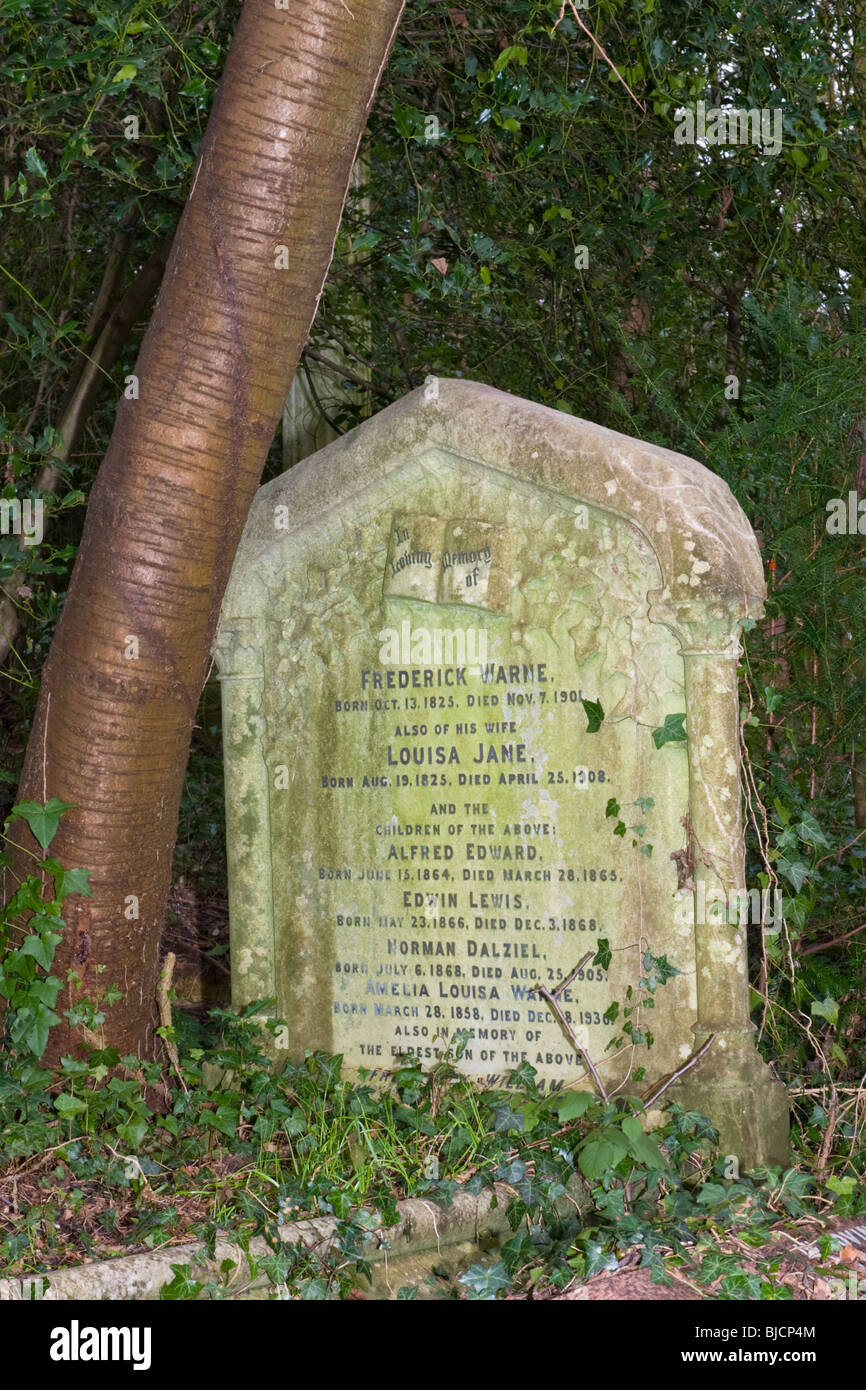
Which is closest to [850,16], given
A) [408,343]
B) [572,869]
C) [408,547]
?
[408,343]

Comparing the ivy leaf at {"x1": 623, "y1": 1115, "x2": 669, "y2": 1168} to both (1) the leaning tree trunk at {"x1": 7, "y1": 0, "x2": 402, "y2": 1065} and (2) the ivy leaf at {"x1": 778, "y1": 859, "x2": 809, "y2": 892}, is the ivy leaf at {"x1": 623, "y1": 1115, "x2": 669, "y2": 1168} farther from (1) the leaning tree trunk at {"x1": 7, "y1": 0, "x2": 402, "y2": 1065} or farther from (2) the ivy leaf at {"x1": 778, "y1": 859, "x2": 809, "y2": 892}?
(1) the leaning tree trunk at {"x1": 7, "y1": 0, "x2": 402, "y2": 1065}

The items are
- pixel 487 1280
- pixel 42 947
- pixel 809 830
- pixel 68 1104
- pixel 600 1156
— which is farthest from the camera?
pixel 809 830

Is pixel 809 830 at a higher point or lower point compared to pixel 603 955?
higher

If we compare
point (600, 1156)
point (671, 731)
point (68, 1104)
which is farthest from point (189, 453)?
point (600, 1156)

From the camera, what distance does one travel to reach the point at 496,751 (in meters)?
3.96

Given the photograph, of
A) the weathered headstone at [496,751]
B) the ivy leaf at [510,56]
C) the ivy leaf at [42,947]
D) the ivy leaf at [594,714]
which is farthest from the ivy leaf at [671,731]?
the ivy leaf at [510,56]

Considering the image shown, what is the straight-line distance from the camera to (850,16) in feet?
22.9

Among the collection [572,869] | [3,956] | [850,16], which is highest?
[850,16]

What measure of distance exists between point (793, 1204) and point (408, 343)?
4987 millimetres

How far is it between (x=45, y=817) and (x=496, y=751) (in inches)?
52.5

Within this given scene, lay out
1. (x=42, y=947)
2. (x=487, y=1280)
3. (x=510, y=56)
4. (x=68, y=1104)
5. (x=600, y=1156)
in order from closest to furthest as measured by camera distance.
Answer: (x=487, y=1280), (x=600, y=1156), (x=68, y=1104), (x=42, y=947), (x=510, y=56)

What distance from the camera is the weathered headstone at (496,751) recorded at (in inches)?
145

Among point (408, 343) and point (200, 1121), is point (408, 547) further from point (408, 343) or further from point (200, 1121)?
point (408, 343)

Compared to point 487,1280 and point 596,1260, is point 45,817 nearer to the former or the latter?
point 487,1280
